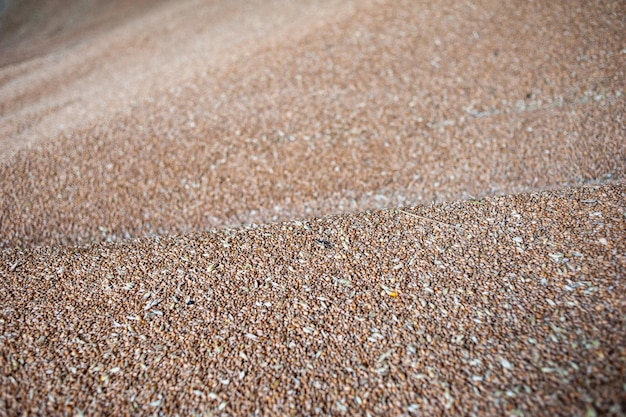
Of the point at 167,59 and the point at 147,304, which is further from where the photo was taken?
the point at 167,59

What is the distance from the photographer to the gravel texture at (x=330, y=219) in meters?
2.00

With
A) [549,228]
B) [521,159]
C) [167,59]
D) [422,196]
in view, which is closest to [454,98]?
[521,159]

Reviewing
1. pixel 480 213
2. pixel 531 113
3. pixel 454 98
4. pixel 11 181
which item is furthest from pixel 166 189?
pixel 531 113

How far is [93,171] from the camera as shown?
3869mm

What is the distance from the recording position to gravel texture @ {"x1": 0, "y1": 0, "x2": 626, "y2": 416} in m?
2.00

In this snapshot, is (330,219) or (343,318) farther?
(330,219)

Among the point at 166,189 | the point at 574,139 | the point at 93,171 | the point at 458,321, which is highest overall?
the point at 93,171

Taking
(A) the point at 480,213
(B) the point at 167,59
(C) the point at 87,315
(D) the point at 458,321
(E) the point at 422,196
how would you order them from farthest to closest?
(B) the point at 167,59, (E) the point at 422,196, (A) the point at 480,213, (C) the point at 87,315, (D) the point at 458,321

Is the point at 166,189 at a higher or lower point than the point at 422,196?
higher

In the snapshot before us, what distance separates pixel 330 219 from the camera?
3.07 m

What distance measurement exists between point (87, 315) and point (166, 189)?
4.90 feet

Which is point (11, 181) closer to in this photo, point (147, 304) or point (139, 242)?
point (139, 242)

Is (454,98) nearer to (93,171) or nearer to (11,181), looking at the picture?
(93,171)

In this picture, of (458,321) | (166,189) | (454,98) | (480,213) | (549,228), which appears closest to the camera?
(458,321)
